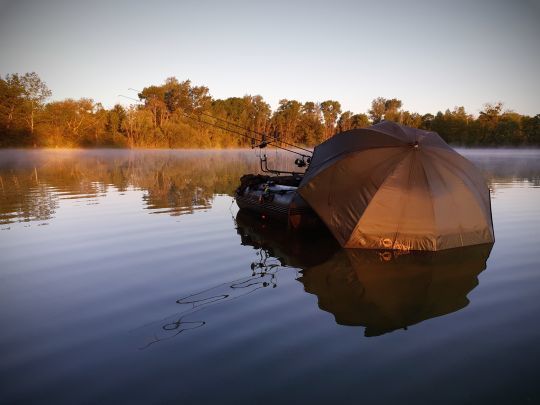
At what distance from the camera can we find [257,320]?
4.88m

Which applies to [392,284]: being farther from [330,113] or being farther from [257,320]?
[330,113]

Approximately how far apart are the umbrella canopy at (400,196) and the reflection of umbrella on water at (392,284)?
340 mm

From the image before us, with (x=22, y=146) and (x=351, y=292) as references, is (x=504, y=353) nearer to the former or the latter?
(x=351, y=292)

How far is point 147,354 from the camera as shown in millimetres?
4051

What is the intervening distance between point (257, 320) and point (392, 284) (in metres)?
2.69

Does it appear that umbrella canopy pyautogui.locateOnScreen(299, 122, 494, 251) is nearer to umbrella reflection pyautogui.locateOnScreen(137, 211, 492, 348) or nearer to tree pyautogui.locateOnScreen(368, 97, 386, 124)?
umbrella reflection pyautogui.locateOnScreen(137, 211, 492, 348)

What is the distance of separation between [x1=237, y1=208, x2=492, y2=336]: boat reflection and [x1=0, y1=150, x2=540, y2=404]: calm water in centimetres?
4

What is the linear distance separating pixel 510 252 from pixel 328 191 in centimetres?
438

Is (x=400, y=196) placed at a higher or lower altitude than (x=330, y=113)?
lower

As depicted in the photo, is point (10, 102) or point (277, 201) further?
point (10, 102)

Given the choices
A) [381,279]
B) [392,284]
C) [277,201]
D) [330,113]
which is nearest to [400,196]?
[381,279]

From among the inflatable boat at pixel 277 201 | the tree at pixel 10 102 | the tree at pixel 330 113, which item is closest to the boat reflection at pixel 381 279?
the inflatable boat at pixel 277 201

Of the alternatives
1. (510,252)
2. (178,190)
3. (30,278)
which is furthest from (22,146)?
(510,252)

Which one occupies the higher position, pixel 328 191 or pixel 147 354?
pixel 328 191
